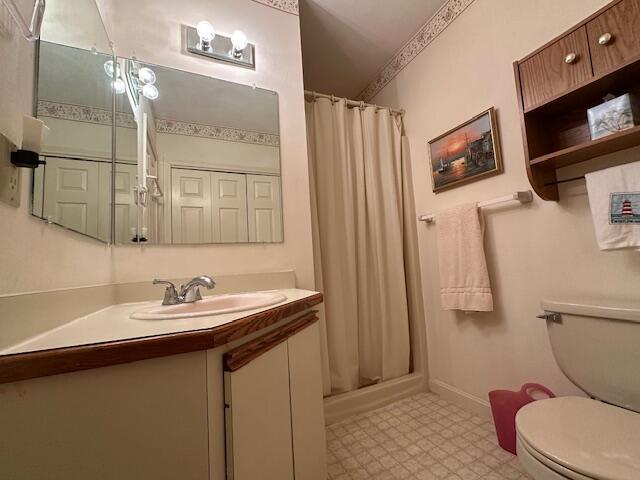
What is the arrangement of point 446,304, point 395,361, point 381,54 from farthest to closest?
1. point 381,54
2. point 395,361
3. point 446,304

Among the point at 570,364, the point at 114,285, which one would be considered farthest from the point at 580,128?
the point at 114,285

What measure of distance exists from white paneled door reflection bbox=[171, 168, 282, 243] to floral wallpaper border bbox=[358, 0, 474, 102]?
1.40 meters

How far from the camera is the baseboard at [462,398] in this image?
1460 mm

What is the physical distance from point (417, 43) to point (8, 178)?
2218 millimetres

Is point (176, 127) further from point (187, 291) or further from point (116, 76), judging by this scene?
point (187, 291)

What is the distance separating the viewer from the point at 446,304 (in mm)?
1545

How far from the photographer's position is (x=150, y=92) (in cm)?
125

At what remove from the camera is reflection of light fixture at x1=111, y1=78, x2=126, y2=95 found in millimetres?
1129

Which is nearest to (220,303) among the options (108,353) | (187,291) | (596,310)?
(187,291)

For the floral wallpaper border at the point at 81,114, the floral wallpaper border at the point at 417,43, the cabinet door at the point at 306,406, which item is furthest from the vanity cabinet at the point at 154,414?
the floral wallpaper border at the point at 417,43

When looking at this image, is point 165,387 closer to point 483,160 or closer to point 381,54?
point 483,160

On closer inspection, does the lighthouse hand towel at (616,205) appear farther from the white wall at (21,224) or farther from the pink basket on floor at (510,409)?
the white wall at (21,224)

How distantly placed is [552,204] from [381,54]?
5.20 feet

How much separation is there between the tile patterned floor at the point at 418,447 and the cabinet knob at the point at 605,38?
5.25ft
